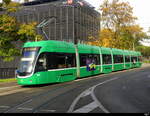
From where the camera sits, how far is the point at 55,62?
672 inches

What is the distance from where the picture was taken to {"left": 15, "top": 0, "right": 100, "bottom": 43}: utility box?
53844 millimetres

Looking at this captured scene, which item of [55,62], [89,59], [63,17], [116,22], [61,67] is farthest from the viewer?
[63,17]

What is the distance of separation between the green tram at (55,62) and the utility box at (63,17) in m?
27.7

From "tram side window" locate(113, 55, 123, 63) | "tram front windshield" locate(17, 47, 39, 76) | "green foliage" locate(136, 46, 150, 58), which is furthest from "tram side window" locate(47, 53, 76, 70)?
"green foliage" locate(136, 46, 150, 58)

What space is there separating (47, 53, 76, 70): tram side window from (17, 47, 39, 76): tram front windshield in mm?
1144

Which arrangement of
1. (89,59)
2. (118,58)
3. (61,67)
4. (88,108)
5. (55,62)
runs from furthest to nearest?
1. (118,58)
2. (89,59)
3. (61,67)
4. (55,62)
5. (88,108)

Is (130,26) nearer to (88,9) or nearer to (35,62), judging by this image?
(88,9)

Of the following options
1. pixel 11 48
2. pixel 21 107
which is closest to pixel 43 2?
pixel 11 48

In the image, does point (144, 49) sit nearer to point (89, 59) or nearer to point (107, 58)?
point (107, 58)

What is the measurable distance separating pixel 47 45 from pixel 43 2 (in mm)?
46994

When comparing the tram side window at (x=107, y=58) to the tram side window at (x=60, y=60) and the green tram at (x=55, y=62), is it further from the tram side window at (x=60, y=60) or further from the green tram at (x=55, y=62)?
the tram side window at (x=60, y=60)

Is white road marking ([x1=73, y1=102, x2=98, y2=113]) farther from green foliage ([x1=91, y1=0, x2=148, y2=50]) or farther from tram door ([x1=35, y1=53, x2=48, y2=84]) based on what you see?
green foliage ([x1=91, y1=0, x2=148, y2=50])

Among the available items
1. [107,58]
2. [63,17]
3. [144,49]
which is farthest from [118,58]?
[144,49]

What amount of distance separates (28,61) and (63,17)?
131 ft
